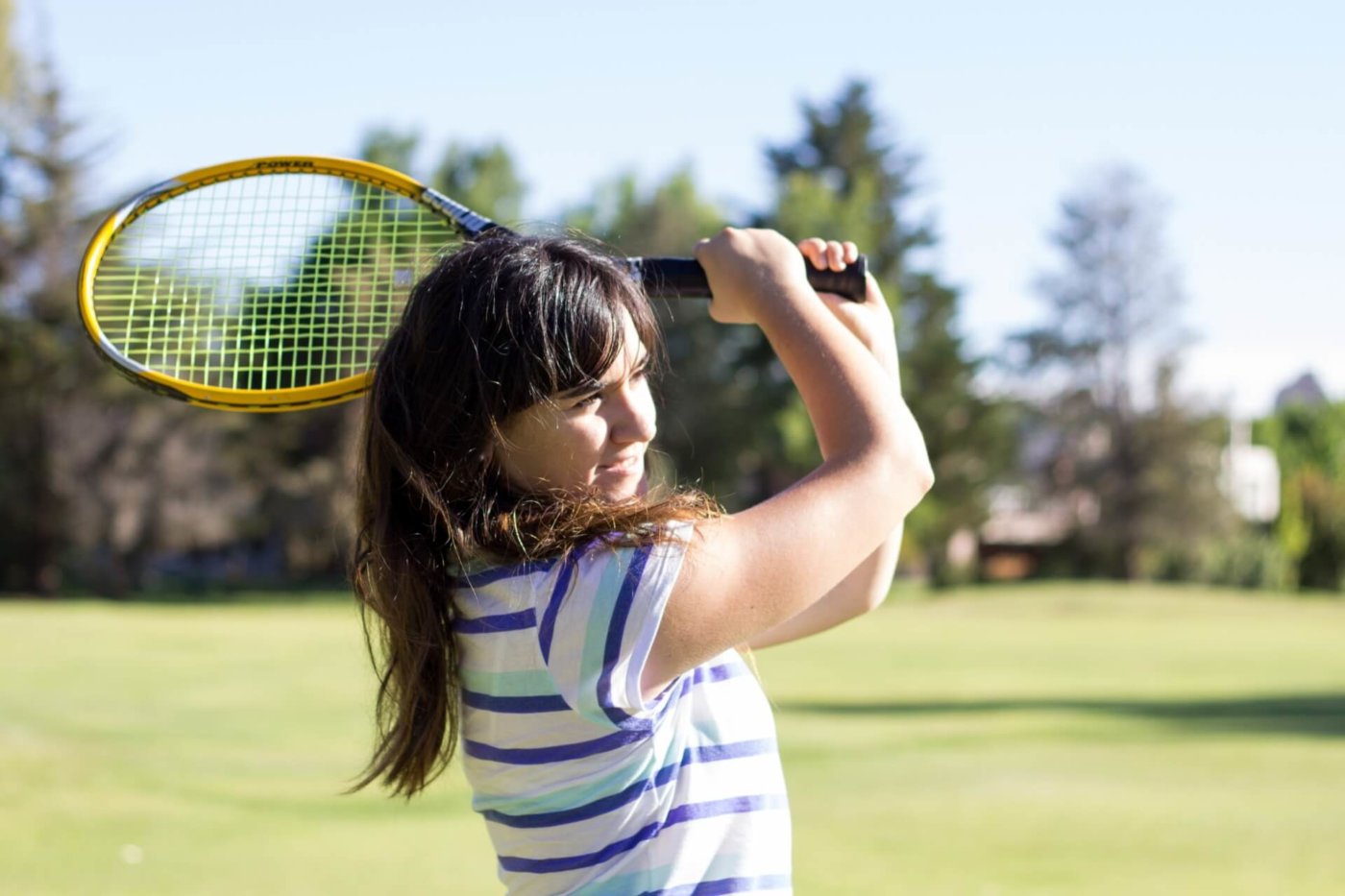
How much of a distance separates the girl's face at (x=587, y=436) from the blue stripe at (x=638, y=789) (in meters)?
0.34

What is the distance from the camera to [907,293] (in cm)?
4919

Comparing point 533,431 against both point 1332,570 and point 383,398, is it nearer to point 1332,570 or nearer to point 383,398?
point 383,398

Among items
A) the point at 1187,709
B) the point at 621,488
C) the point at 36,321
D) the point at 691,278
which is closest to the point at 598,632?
the point at 621,488

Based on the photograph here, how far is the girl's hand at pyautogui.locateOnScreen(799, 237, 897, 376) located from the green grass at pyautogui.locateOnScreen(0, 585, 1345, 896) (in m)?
0.98

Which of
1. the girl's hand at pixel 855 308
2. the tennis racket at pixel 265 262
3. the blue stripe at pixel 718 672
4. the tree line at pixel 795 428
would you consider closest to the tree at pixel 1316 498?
the tree line at pixel 795 428

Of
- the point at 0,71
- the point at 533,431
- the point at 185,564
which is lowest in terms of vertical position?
the point at 185,564

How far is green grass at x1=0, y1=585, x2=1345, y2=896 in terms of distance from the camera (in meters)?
7.35

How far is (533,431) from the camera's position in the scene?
1996 millimetres

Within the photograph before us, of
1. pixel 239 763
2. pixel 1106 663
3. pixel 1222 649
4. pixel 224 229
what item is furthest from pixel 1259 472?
pixel 224 229

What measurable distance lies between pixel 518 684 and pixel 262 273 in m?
1.56

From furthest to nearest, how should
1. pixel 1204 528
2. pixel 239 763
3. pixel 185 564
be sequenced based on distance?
pixel 185 564
pixel 1204 528
pixel 239 763

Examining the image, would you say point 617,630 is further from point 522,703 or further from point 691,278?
point 691,278

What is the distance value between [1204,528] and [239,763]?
42263mm

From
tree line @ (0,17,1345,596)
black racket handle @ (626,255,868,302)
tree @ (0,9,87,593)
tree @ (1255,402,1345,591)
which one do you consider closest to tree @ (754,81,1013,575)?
tree line @ (0,17,1345,596)
